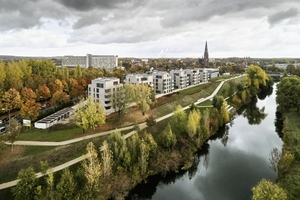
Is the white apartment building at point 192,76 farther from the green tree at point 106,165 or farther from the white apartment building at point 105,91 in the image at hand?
the green tree at point 106,165

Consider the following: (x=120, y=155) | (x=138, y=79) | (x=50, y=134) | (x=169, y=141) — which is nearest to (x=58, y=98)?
(x=50, y=134)

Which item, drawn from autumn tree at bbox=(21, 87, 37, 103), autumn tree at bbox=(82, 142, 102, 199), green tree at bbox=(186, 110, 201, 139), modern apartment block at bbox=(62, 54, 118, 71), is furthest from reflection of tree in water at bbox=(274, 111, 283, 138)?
modern apartment block at bbox=(62, 54, 118, 71)

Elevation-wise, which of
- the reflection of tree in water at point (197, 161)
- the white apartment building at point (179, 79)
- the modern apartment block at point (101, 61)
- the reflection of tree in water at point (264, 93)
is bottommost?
the reflection of tree in water at point (197, 161)

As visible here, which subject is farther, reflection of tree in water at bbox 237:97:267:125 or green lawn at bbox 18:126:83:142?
reflection of tree in water at bbox 237:97:267:125

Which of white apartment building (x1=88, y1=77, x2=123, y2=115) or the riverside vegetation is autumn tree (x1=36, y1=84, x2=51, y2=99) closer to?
white apartment building (x1=88, y1=77, x2=123, y2=115)

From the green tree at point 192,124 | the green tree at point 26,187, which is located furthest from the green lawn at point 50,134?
the green tree at point 192,124

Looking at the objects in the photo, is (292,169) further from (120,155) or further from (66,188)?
(66,188)
